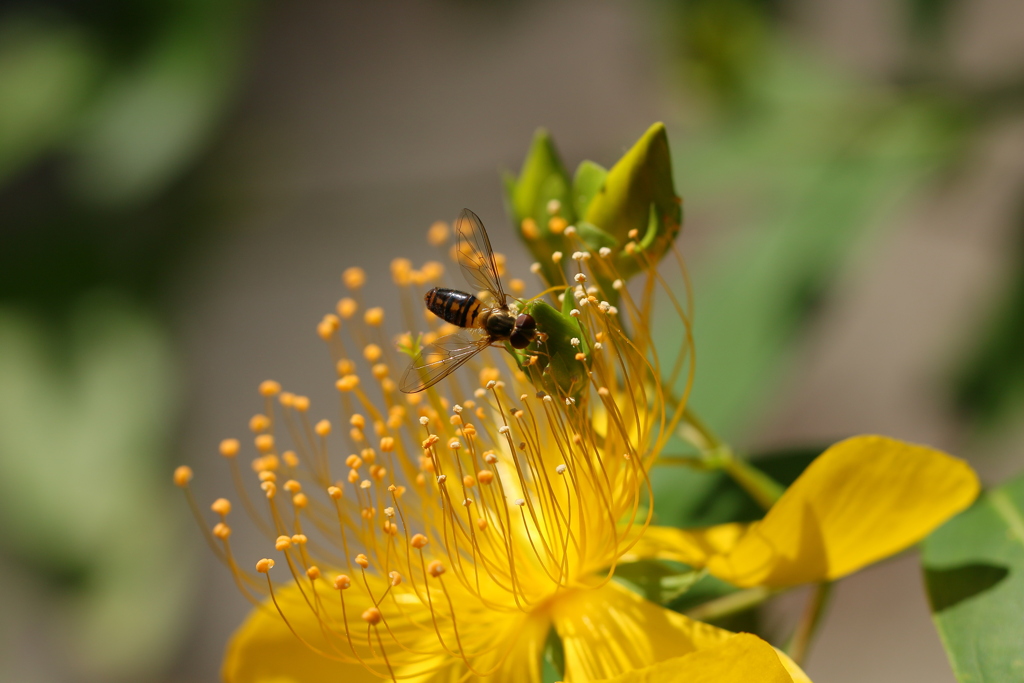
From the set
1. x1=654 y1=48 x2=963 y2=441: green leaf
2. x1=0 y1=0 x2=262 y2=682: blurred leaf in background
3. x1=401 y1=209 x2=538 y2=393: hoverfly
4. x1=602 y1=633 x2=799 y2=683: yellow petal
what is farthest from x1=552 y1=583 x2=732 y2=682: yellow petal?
x1=0 y1=0 x2=262 y2=682: blurred leaf in background

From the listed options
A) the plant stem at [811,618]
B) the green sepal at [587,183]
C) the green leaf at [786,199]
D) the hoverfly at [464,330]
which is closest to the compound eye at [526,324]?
the hoverfly at [464,330]

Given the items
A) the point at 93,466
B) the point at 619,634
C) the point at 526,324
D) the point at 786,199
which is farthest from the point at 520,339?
the point at 93,466

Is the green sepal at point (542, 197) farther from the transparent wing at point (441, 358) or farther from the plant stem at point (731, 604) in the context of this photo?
the plant stem at point (731, 604)

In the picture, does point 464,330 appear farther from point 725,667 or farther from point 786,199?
point 786,199

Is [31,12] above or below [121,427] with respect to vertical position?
above

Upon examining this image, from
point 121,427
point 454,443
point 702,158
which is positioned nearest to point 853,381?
point 702,158

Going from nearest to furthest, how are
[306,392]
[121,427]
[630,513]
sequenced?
[630,513], [121,427], [306,392]

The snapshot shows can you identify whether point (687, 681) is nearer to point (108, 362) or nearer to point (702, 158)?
point (702, 158)

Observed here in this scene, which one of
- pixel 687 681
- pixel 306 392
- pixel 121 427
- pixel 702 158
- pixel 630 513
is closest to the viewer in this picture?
pixel 687 681

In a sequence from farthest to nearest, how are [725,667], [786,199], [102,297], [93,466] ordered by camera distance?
[102,297]
[93,466]
[786,199]
[725,667]
